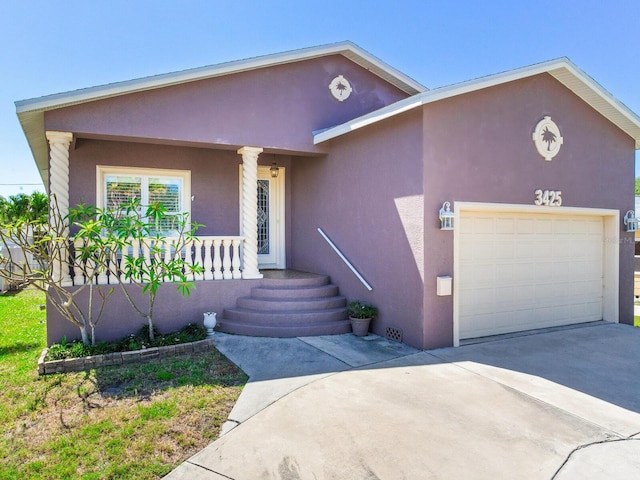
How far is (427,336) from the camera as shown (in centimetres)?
632

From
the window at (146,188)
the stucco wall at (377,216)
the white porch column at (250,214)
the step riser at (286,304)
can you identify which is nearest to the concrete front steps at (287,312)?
the step riser at (286,304)

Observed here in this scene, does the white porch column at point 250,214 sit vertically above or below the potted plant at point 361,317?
above

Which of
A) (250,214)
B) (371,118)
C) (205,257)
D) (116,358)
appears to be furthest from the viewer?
(250,214)

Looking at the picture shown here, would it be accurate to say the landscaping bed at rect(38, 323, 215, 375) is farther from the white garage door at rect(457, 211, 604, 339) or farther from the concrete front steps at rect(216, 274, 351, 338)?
the white garage door at rect(457, 211, 604, 339)

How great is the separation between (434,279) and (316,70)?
202 inches

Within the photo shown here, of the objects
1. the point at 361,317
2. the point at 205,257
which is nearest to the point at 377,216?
the point at 361,317

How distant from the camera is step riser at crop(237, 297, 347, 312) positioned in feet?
24.6

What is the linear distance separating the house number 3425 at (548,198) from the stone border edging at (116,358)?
20.2 ft

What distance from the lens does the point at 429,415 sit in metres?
4.12

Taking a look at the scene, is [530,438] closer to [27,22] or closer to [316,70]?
[316,70]

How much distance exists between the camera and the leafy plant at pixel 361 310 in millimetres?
7165

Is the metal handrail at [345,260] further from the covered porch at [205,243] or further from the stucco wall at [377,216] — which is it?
the covered porch at [205,243]

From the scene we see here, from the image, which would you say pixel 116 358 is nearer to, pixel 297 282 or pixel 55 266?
pixel 55 266

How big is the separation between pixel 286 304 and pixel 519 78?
18.2 ft
